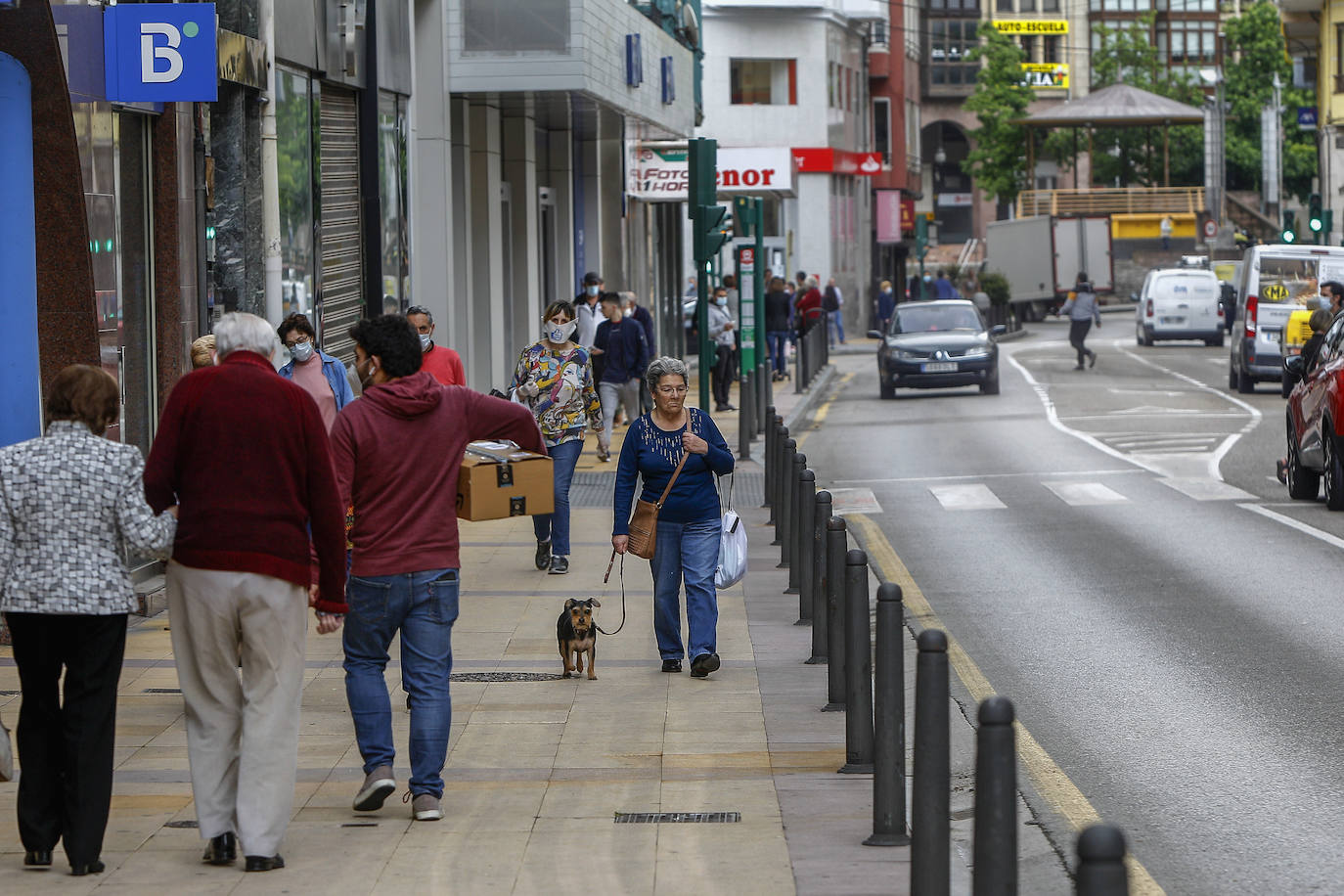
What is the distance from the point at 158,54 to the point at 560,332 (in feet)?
10.7

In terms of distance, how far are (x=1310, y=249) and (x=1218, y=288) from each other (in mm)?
15139

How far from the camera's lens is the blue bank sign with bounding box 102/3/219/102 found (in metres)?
11.4

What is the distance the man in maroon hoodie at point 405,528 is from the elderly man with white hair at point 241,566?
21.7 inches

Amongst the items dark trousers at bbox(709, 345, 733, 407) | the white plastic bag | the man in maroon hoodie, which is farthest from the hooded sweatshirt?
dark trousers at bbox(709, 345, 733, 407)

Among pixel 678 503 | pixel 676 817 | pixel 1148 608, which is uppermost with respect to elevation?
pixel 678 503

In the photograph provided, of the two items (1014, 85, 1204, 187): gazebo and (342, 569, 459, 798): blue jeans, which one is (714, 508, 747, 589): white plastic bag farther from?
(1014, 85, 1204, 187): gazebo

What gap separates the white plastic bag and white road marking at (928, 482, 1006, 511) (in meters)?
8.25

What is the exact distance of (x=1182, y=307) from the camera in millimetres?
47312

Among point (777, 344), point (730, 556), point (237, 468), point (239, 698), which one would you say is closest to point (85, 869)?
point (239, 698)

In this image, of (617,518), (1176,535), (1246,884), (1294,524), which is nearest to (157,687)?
(617,518)

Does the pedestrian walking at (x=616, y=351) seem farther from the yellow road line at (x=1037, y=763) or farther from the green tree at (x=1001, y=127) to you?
the green tree at (x=1001, y=127)

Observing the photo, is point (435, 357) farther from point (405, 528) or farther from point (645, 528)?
point (405, 528)

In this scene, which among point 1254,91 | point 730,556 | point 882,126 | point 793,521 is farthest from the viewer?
point 1254,91

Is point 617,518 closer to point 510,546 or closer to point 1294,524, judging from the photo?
point 510,546
